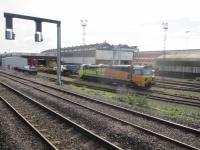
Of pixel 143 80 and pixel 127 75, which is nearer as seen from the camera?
pixel 143 80

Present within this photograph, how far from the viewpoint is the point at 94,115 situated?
12734 mm

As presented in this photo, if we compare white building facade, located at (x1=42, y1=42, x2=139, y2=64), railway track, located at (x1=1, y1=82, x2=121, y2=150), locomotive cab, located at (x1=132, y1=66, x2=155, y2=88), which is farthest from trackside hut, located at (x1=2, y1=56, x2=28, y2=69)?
railway track, located at (x1=1, y1=82, x2=121, y2=150)

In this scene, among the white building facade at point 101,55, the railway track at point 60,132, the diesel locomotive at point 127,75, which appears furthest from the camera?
the white building facade at point 101,55

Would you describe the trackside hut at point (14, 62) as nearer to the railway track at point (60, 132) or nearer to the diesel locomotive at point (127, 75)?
the diesel locomotive at point (127, 75)

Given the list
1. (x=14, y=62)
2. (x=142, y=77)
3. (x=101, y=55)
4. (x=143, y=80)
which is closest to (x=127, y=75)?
(x=142, y=77)

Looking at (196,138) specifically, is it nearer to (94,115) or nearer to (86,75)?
(94,115)

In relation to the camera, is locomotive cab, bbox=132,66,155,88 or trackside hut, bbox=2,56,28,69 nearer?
locomotive cab, bbox=132,66,155,88

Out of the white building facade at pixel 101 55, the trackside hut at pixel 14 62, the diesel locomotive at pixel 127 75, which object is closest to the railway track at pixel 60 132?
the diesel locomotive at pixel 127 75

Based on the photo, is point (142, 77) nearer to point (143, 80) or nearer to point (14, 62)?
point (143, 80)

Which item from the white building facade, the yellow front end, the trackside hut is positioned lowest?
the yellow front end

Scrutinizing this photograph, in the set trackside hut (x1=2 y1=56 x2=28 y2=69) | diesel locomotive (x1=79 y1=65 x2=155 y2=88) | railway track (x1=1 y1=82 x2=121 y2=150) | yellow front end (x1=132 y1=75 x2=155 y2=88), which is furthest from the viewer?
trackside hut (x1=2 y1=56 x2=28 y2=69)

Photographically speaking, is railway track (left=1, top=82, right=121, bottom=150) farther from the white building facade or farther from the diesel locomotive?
the white building facade

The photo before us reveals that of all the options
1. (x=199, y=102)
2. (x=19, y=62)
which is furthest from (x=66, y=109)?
(x=19, y=62)

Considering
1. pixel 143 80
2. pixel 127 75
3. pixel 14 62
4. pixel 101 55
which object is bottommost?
pixel 143 80
